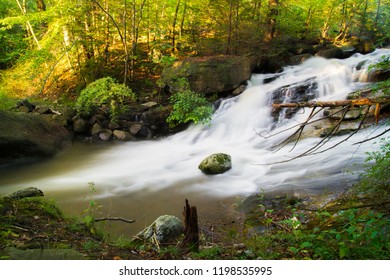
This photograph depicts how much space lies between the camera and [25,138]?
294 inches

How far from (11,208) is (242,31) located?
10.8 metres

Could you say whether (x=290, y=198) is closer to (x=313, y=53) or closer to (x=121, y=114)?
(x=121, y=114)

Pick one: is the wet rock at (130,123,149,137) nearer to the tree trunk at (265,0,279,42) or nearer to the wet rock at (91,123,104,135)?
the wet rock at (91,123,104,135)

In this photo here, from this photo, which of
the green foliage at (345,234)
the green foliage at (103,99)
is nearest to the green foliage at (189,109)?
the green foliage at (103,99)

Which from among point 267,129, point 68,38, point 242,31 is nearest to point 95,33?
point 68,38

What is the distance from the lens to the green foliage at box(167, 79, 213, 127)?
9.16 m

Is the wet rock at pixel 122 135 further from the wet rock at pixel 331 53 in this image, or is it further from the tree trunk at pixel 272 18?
the wet rock at pixel 331 53

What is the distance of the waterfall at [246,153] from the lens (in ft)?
18.5

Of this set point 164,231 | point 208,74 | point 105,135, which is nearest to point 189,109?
point 208,74

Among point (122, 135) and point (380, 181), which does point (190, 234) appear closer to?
point (380, 181)

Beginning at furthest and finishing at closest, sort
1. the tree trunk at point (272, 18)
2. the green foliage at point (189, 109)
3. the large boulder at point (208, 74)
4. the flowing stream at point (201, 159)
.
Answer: the tree trunk at point (272, 18), the large boulder at point (208, 74), the green foliage at point (189, 109), the flowing stream at point (201, 159)

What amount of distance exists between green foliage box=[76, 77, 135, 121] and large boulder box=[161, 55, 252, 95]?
172 centimetres

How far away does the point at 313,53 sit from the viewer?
13.3 meters

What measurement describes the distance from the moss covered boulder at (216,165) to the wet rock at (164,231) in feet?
8.78
